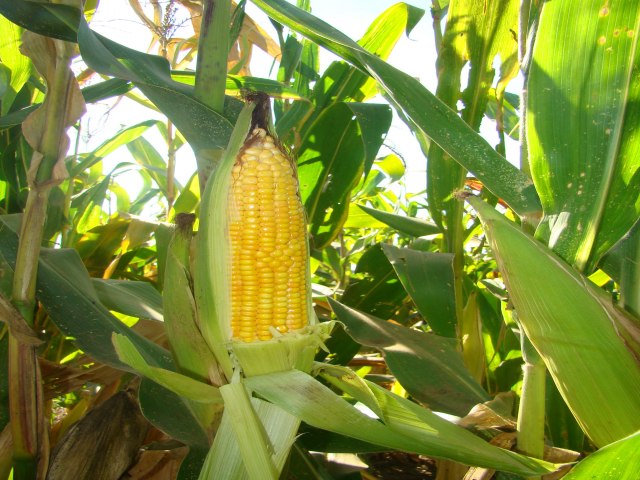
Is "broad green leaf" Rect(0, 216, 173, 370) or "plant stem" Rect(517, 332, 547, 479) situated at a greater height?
"plant stem" Rect(517, 332, 547, 479)

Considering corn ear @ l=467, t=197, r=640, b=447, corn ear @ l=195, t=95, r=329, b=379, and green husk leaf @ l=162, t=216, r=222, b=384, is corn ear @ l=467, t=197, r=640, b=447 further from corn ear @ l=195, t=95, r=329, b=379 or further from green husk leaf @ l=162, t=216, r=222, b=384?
green husk leaf @ l=162, t=216, r=222, b=384

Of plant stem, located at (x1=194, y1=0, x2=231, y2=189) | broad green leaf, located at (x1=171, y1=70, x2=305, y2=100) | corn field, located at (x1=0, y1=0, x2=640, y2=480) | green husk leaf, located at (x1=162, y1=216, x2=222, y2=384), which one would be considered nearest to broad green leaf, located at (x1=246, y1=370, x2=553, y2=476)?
corn field, located at (x1=0, y1=0, x2=640, y2=480)

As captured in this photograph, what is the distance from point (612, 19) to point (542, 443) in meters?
0.67

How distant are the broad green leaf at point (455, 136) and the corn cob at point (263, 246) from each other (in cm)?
24

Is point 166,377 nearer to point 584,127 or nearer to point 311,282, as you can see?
point 311,282

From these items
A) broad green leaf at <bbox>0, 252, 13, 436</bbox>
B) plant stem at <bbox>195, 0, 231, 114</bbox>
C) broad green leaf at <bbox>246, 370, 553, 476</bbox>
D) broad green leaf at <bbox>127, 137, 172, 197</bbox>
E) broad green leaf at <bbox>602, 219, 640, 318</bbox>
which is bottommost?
broad green leaf at <bbox>0, 252, 13, 436</bbox>

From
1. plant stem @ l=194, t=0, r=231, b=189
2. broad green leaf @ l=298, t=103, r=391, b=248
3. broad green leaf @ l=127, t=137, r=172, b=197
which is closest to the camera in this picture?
plant stem @ l=194, t=0, r=231, b=189

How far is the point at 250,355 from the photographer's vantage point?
0.76 m

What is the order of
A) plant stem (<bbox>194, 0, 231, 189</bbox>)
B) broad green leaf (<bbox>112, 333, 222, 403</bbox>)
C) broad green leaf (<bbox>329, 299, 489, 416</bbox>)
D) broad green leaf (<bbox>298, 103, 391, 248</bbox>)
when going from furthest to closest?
broad green leaf (<bbox>298, 103, 391, 248</bbox>)
broad green leaf (<bbox>329, 299, 489, 416</bbox>)
plant stem (<bbox>194, 0, 231, 189</bbox>)
broad green leaf (<bbox>112, 333, 222, 403</bbox>)

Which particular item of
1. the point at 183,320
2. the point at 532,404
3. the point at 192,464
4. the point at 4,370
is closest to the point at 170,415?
the point at 192,464

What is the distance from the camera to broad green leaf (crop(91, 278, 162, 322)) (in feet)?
3.90

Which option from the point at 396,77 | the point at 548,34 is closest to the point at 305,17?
the point at 396,77

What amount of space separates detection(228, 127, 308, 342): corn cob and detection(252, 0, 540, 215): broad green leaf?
0.24 meters

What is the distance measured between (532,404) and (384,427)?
1.00 ft
